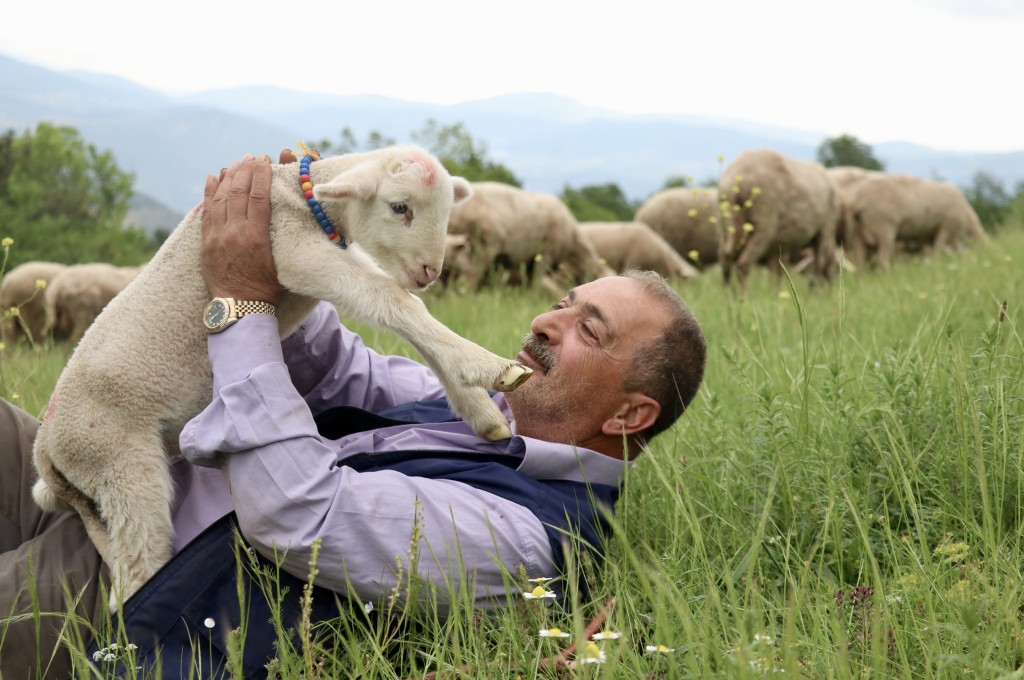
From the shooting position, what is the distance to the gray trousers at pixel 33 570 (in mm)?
2346

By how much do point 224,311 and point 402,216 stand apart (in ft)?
1.90

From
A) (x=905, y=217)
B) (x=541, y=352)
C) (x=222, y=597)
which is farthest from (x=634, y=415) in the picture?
(x=905, y=217)

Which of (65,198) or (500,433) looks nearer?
(500,433)

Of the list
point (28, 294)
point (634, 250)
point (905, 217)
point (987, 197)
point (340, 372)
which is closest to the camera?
point (340, 372)

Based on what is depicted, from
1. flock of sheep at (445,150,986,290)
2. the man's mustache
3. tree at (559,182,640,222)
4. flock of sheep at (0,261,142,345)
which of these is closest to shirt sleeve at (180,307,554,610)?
the man's mustache

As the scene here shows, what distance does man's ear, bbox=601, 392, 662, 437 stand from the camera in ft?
9.17

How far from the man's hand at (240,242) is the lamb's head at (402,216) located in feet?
0.64

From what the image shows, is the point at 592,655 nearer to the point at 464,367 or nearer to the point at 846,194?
Answer: the point at 464,367

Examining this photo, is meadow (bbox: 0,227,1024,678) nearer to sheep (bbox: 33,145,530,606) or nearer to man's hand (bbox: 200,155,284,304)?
sheep (bbox: 33,145,530,606)

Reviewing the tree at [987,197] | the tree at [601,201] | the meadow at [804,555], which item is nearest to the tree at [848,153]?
the tree at [987,197]

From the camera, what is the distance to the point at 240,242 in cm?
266

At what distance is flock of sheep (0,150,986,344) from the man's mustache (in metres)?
5.24

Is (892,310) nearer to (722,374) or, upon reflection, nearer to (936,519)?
(722,374)

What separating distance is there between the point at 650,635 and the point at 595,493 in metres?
0.51
